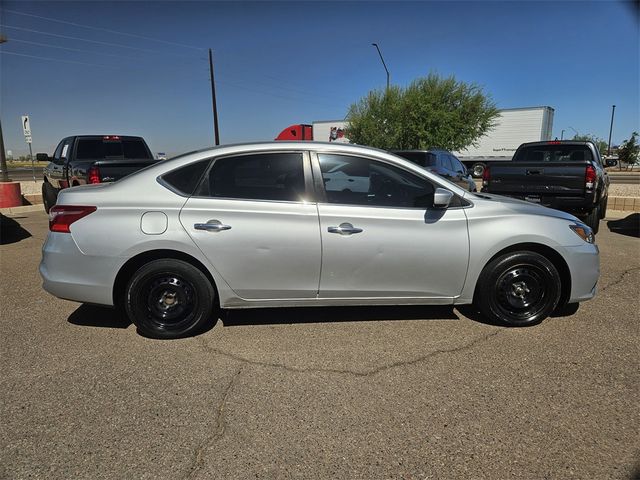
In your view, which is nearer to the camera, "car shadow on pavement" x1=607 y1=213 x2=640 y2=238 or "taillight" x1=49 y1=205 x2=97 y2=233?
"taillight" x1=49 y1=205 x2=97 y2=233

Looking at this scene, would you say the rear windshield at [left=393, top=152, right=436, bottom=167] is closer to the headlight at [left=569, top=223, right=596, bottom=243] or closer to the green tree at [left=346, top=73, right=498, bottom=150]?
the headlight at [left=569, top=223, right=596, bottom=243]

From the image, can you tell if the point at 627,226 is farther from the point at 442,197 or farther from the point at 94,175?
the point at 94,175

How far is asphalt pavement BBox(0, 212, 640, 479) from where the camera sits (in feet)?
7.41

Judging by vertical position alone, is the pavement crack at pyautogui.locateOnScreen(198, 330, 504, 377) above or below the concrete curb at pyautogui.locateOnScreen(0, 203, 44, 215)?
below

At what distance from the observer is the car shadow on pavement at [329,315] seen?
408cm

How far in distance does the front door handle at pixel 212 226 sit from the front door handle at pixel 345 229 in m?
0.85

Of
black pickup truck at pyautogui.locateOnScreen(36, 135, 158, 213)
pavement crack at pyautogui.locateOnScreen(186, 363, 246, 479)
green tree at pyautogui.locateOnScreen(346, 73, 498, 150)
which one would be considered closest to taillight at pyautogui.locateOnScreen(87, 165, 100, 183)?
black pickup truck at pyautogui.locateOnScreen(36, 135, 158, 213)

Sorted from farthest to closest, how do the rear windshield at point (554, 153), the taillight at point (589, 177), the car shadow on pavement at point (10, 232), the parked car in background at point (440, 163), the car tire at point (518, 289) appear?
1. the parked car in background at point (440, 163)
2. the rear windshield at point (554, 153)
3. the car shadow on pavement at point (10, 232)
4. the taillight at point (589, 177)
5. the car tire at point (518, 289)

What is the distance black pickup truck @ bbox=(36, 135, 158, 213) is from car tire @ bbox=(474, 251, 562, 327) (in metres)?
6.44

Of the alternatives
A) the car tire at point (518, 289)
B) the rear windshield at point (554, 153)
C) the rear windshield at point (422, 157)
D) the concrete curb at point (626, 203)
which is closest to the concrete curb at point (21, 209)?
the rear windshield at point (422, 157)

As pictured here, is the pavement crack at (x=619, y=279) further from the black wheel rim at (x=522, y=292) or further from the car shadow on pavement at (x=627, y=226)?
the car shadow on pavement at (x=627, y=226)

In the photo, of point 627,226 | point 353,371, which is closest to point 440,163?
point 627,226

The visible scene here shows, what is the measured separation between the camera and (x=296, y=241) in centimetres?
355

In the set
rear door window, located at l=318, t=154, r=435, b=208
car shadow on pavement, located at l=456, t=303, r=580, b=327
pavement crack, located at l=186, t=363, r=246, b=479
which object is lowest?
pavement crack, located at l=186, t=363, r=246, b=479
